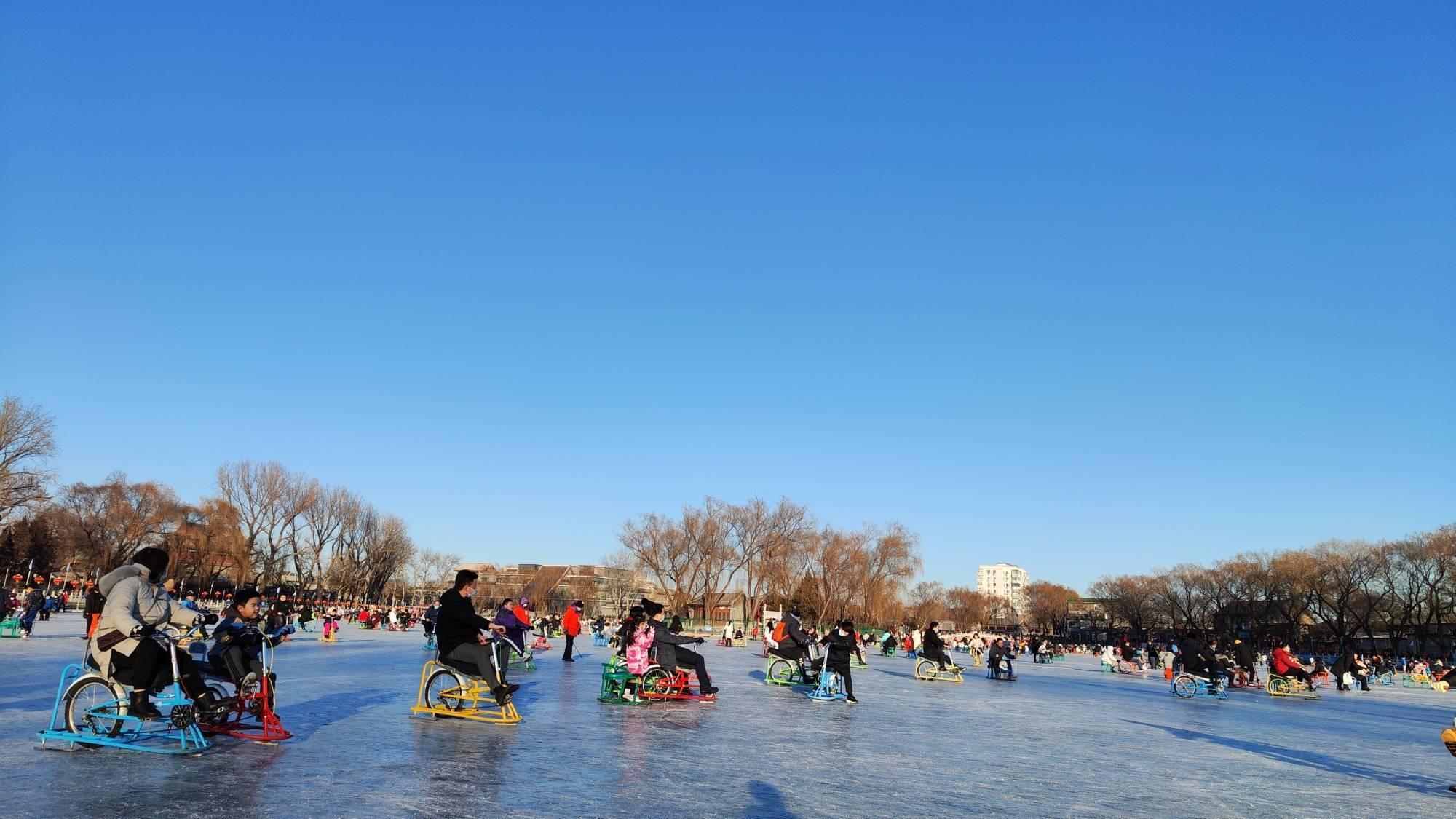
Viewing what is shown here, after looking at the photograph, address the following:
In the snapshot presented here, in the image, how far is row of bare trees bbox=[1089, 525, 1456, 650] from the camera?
7212 centimetres

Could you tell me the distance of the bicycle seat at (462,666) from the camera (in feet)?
33.2

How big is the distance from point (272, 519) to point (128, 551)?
16.3m

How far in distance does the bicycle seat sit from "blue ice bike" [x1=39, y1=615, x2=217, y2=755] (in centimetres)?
272

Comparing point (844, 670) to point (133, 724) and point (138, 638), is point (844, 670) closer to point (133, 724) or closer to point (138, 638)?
point (133, 724)

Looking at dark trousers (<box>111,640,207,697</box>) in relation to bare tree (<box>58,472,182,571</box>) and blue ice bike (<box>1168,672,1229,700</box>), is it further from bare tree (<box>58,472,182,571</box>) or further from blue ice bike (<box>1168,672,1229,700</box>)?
bare tree (<box>58,472,182,571</box>)

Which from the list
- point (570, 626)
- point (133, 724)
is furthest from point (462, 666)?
point (570, 626)

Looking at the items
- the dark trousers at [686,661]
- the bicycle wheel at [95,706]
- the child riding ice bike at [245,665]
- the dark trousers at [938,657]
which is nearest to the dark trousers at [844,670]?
the dark trousers at [686,661]

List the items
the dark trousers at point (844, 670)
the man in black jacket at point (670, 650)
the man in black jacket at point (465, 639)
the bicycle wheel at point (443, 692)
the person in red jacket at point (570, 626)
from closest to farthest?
1. the man in black jacket at point (465, 639)
2. the bicycle wheel at point (443, 692)
3. the man in black jacket at point (670, 650)
4. the dark trousers at point (844, 670)
5. the person in red jacket at point (570, 626)

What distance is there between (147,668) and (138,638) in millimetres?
254

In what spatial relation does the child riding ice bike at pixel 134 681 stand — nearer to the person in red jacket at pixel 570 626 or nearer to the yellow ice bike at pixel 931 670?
the person in red jacket at pixel 570 626

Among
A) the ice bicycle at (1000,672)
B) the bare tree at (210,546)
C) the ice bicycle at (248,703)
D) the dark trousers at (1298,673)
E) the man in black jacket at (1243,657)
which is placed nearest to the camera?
the ice bicycle at (248,703)

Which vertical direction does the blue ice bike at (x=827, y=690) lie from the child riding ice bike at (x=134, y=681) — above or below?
below

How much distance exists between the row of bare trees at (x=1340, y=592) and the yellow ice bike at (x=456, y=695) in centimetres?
7204

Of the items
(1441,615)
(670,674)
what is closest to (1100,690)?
(670,674)
